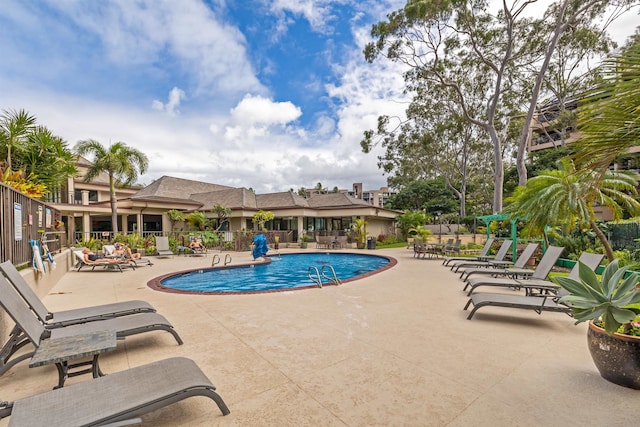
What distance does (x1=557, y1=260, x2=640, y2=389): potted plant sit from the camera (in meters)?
3.01

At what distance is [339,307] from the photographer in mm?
6402

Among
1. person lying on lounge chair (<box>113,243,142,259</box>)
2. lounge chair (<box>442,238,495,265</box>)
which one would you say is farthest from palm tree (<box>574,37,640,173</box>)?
person lying on lounge chair (<box>113,243,142,259</box>)

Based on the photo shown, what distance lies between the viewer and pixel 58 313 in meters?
4.64

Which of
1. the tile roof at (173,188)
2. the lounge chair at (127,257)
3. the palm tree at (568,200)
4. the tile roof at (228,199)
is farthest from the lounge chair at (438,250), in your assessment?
the tile roof at (173,188)

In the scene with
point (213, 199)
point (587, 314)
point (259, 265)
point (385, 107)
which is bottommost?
point (259, 265)

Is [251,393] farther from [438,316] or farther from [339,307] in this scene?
[438,316]

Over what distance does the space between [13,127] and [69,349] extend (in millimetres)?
10482

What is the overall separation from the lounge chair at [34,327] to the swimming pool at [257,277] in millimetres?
4209

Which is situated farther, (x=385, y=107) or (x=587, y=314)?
(x=385, y=107)

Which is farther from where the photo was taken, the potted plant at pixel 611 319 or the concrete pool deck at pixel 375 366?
the potted plant at pixel 611 319

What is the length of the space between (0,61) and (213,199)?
19.7 m

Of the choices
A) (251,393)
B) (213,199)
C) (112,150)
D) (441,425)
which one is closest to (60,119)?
(112,150)

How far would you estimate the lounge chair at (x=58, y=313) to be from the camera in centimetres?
393

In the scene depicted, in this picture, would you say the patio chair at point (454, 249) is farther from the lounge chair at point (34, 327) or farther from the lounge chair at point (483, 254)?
the lounge chair at point (34, 327)
